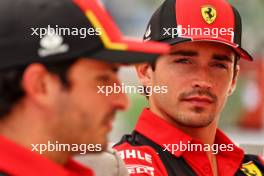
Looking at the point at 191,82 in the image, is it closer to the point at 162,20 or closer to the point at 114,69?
the point at 162,20

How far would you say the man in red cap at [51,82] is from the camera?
4.32 feet

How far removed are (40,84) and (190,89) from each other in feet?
3.54

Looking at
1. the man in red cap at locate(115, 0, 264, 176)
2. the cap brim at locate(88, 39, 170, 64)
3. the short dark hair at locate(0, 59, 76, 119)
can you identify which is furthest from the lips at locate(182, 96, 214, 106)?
the short dark hair at locate(0, 59, 76, 119)

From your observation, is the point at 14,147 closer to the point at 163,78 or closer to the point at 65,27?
the point at 65,27

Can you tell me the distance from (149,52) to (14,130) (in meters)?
0.28

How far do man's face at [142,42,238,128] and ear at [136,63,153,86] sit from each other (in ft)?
0.23

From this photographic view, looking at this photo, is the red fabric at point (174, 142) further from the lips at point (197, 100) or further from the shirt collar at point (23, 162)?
the shirt collar at point (23, 162)

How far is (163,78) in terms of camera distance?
2.37 meters

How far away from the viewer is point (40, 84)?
1313mm

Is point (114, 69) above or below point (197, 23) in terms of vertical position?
below

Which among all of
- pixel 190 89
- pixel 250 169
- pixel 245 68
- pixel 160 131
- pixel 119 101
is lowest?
pixel 119 101

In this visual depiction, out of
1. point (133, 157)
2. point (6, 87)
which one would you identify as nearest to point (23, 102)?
point (6, 87)

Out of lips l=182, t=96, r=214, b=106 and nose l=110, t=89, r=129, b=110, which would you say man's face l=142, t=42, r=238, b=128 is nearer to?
lips l=182, t=96, r=214, b=106

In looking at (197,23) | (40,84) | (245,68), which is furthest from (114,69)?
(245,68)
